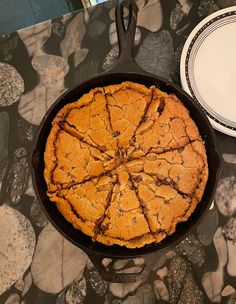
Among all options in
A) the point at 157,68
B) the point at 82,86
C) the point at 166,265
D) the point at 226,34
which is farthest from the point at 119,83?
the point at 166,265

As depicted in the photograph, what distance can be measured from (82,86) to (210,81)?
1.34ft

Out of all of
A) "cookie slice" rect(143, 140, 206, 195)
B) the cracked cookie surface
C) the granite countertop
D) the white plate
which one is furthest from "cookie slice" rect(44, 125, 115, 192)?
the white plate

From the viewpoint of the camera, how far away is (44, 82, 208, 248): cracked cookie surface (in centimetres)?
108

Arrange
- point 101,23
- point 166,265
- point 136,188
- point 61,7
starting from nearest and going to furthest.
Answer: point 136,188, point 166,265, point 101,23, point 61,7

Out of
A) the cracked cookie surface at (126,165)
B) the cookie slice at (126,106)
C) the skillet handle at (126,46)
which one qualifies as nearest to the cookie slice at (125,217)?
the cracked cookie surface at (126,165)

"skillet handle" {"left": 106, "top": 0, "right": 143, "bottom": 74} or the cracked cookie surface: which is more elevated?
"skillet handle" {"left": 106, "top": 0, "right": 143, "bottom": 74}

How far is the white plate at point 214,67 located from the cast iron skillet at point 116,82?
0.51ft

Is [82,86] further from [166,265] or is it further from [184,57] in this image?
[166,265]

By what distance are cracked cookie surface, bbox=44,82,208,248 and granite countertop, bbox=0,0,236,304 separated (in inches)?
8.0

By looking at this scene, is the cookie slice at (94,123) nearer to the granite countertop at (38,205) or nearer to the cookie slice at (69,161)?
the cookie slice at (69,161)

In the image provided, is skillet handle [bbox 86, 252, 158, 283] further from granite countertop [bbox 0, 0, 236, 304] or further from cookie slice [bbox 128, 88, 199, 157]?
cookie slice [bbox 128, 88, 199, 157]

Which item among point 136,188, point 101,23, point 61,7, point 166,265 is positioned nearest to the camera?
point 136,188

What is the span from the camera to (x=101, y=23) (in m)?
1.39

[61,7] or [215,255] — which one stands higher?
[61,7]
